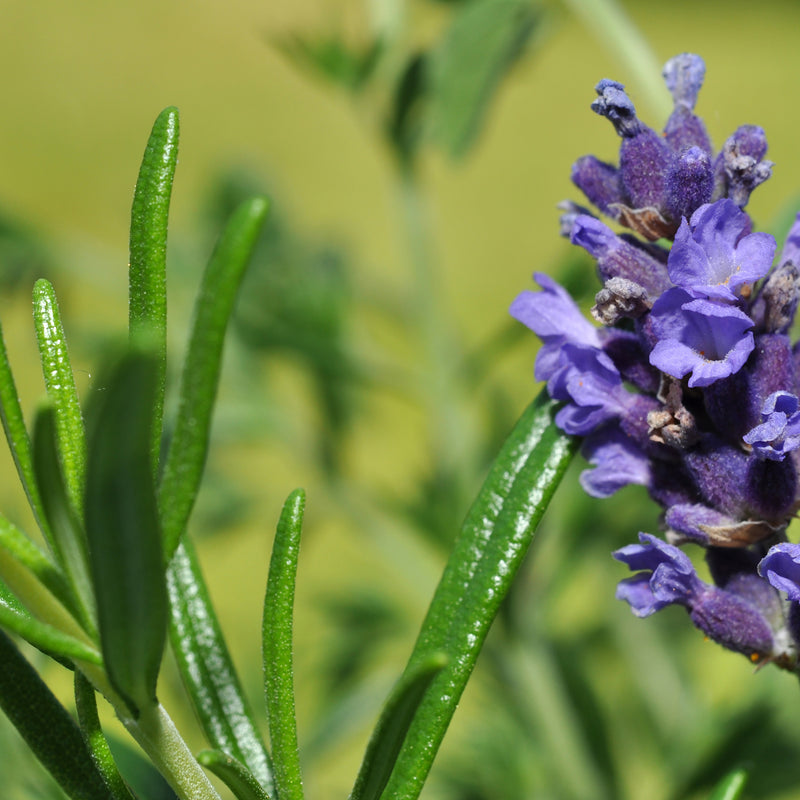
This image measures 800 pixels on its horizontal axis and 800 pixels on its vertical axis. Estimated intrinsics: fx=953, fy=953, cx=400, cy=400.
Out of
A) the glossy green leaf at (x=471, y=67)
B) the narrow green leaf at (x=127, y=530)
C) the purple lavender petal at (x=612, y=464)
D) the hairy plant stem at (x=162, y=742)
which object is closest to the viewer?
the narrow green leaf at (x=127, y=530)

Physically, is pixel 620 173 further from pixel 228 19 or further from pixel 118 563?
pixel 228 19

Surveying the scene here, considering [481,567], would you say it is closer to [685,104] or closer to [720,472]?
[720,472]

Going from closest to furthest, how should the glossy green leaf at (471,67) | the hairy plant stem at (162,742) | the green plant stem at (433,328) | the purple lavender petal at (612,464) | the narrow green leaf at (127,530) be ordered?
the narrow green leaf at (127,530) < the hairy plant stem at (162,742) < the purple lavender petal at (612,464) < the glossy green leaf at (471,67) < the green plant stem at (433,328)

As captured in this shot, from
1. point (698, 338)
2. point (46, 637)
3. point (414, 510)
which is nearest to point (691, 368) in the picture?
point (698, 338)

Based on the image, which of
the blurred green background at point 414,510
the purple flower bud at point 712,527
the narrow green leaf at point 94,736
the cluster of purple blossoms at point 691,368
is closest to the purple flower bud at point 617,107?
the cluster of purple blossoms at point 691,368

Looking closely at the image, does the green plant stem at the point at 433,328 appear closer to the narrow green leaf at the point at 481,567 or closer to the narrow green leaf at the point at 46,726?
the narrow green leaf at the point at 481,567

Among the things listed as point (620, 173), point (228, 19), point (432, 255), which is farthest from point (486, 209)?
point (620, 173)
